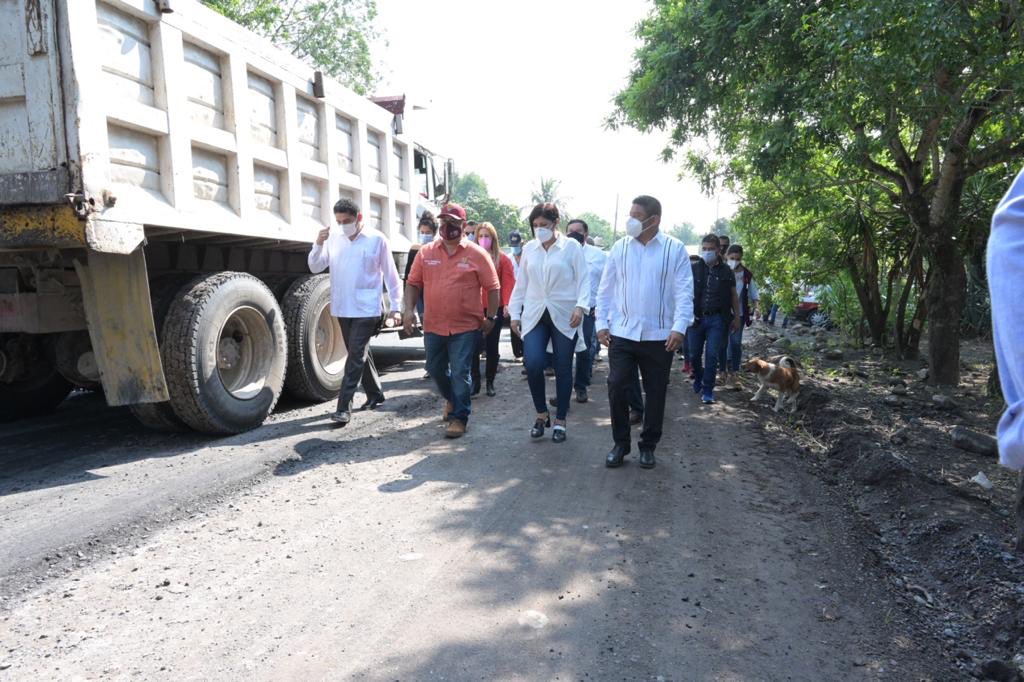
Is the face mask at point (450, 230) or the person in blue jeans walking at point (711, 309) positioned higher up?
the face mask at point (450, 230)

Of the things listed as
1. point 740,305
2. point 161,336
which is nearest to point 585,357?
point 740,305

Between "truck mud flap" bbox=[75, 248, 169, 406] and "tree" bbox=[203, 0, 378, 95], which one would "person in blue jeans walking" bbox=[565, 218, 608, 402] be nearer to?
"truck mud flap" bbox=[75, 248, 169, 406]

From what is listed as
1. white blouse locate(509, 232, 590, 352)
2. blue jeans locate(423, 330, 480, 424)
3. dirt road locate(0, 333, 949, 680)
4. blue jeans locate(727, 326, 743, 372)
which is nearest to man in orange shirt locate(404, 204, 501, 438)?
blue jeans locate(423, 330, 480, 424)

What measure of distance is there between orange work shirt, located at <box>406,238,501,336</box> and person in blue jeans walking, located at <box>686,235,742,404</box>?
2.78 metres

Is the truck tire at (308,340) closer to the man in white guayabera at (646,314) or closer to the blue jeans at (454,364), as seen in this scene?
the blue jeans at (454,364)

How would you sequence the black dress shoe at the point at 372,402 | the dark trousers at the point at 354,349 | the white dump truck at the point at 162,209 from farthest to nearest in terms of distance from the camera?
the black dress shoe at the point at 372,402 → the dark trousers at the point at 354,349 → the white dump truck at the point at 162,209

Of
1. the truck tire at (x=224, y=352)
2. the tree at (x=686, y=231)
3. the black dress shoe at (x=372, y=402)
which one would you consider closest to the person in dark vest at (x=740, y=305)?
the black dress shoe at (x=372, y=402)

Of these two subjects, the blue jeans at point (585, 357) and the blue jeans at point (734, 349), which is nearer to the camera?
the blue jeans at point (585, 357)

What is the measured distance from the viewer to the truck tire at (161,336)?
5.35 metres

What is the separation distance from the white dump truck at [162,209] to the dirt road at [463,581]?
3.11 feet

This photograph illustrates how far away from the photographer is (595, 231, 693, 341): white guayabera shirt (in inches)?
195

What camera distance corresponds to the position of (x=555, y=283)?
582 centimetres

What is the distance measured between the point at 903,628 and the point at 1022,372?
238cm

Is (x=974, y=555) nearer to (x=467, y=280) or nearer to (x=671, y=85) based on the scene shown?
(x=467, y=280)
